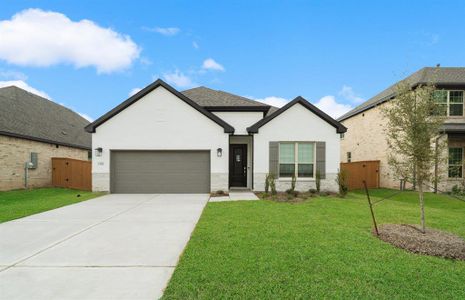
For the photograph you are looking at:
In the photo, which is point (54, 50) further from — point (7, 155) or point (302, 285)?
point (302, 285)

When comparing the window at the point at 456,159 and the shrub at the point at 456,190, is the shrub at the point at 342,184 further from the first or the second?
the window at the point at 456,159

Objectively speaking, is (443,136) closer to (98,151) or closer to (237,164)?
(237,164)

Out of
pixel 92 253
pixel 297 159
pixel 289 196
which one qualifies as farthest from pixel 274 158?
pixel 92 253

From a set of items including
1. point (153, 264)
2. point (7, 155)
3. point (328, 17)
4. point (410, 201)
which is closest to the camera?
point (153, 264)

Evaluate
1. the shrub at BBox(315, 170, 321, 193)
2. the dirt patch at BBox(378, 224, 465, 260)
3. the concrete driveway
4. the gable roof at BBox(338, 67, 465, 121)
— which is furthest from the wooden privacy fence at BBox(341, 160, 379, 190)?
the concrete driveway

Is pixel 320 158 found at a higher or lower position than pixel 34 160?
higher

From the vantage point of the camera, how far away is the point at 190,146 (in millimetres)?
12688

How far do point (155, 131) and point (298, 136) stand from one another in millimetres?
7357

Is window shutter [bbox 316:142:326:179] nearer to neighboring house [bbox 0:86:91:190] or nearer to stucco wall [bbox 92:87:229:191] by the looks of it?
stucco wall [bbox 92:87:229:191]

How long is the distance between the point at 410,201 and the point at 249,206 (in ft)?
24.8

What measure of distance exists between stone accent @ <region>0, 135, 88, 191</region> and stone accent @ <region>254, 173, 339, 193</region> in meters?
13.7

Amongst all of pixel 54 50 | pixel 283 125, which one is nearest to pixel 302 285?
pixel 283 125

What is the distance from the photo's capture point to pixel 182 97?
12.6 meters

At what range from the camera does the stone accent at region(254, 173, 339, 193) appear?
12602mm
